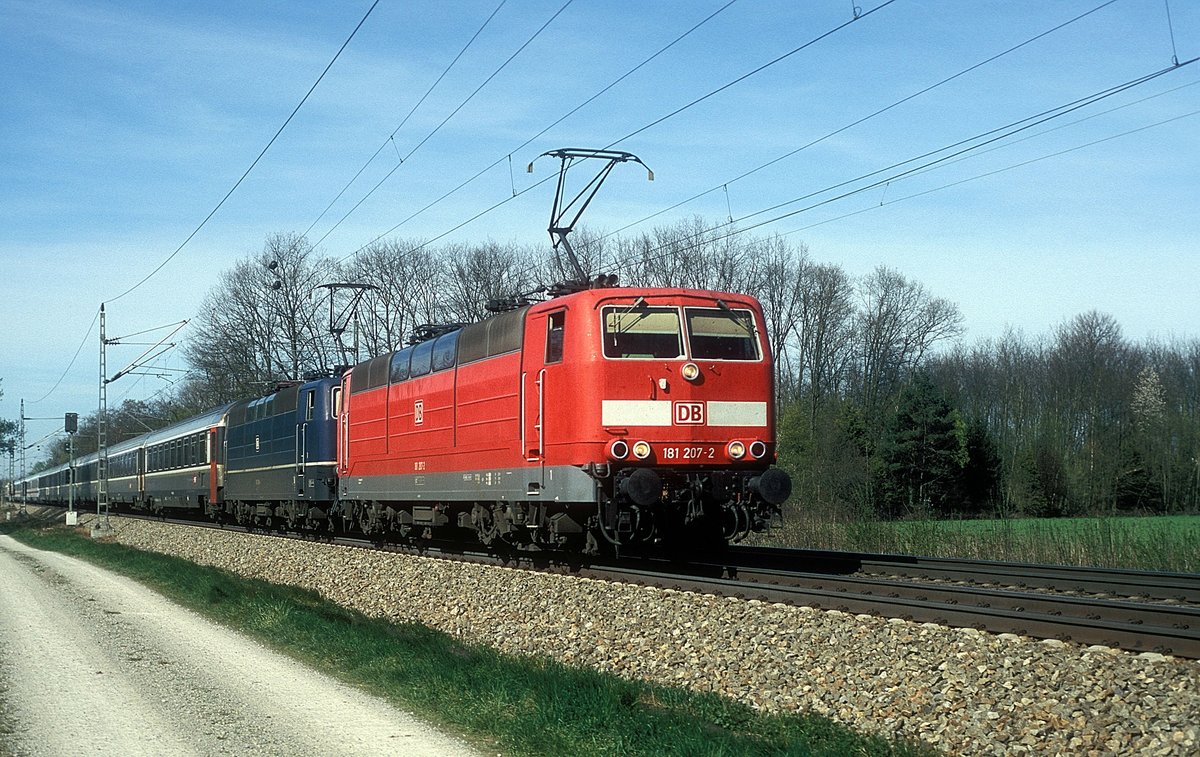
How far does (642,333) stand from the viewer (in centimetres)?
1600

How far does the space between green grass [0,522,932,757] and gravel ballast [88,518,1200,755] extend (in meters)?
0.56

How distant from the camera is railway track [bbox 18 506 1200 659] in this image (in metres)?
9.71

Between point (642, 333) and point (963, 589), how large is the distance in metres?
5.61

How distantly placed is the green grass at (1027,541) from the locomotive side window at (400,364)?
860 cm

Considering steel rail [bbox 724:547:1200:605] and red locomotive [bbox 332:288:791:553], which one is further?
red locomotive [bbox 332:288:791:553]

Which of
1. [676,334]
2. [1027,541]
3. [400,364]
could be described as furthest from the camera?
[400,364]

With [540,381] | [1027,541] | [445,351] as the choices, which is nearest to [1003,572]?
[1027,541]

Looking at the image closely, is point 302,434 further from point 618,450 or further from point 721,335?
point 618,450

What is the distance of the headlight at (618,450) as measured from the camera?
49.8 feet

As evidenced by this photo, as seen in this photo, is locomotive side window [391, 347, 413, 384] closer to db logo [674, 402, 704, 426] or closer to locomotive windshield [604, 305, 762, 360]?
locomotive windshield [604, 305, 762, 360]

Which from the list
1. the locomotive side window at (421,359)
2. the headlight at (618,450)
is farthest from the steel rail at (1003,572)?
the locomotive side window at (421,359)

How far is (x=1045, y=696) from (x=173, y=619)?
11.9 meters

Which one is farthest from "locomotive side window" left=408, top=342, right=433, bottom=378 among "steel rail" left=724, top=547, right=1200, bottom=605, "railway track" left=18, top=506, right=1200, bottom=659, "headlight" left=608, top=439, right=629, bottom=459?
"headlight" left=608, top=439, right=629, bottom=459

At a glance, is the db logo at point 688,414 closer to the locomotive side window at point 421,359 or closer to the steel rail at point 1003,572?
the steel rail at point 1003,572
